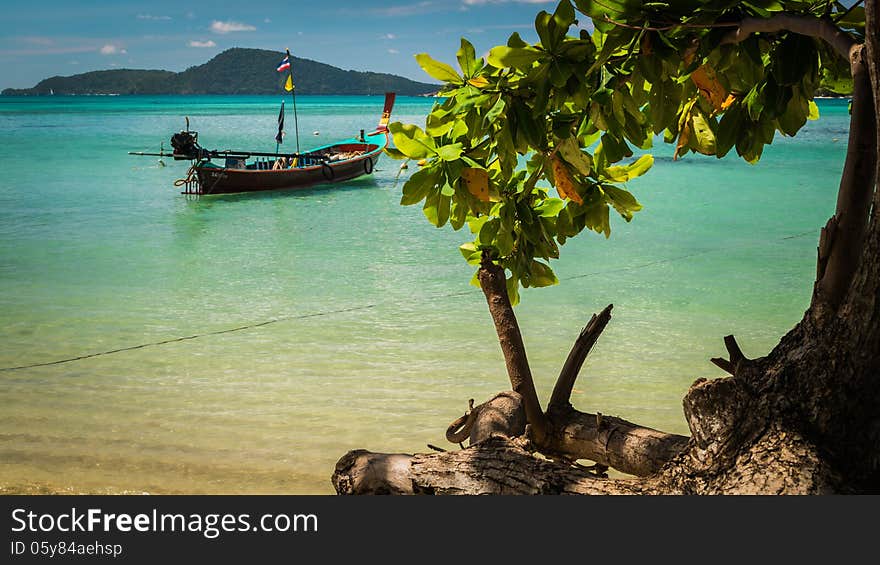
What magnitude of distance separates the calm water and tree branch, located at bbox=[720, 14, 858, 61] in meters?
3.11

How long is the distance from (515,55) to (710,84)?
20.6 inches

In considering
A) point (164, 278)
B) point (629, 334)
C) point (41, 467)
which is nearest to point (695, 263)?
point (629, 334)

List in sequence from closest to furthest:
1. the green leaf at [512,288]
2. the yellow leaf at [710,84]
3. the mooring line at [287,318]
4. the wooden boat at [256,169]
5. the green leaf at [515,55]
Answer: the green leaf at [515,55] < the yellow leaf at [710,84] < the green leaf at [512,288] < the mooring line at [287,318] < the wooden boat at [256,169]

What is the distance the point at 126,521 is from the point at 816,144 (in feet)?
111

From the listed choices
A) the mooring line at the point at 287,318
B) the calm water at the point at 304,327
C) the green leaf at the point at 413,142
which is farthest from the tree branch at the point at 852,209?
the mooring line at the point at 287,318

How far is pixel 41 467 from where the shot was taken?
4.17m

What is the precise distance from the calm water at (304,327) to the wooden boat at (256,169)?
150 centimetres

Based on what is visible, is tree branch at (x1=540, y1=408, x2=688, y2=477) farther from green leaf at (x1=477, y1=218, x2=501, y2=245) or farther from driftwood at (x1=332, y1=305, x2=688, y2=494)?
green leaf at (x1=477, y1=218, x2=501, y2=245)

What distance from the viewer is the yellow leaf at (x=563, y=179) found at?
1.89 metres

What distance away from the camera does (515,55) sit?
1.51 metres

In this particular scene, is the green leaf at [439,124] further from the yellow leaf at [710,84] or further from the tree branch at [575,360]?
the tree branch at [575,360]

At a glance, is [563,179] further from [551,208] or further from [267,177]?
[267,177]

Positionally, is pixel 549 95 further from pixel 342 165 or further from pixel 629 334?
pixel 342 165

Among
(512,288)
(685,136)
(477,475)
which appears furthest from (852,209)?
(512,288)
